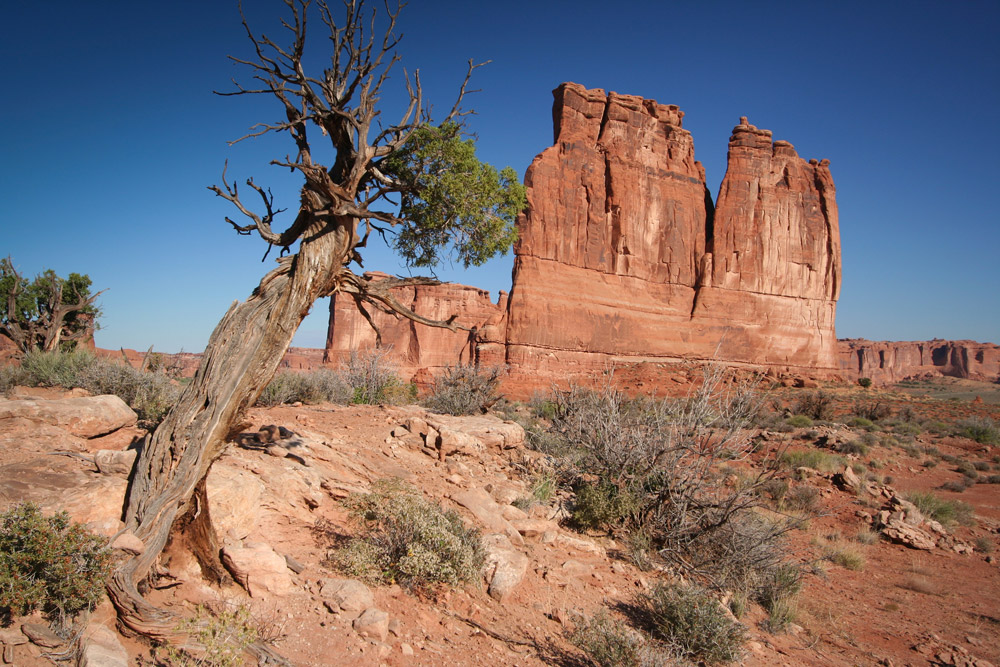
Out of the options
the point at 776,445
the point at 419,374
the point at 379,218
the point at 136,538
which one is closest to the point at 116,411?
the point at 136,538

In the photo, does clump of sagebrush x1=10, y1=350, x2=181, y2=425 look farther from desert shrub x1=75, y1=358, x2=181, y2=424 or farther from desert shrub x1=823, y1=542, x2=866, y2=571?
desert shrub x1=823, y1=542, x2=866, y2=571

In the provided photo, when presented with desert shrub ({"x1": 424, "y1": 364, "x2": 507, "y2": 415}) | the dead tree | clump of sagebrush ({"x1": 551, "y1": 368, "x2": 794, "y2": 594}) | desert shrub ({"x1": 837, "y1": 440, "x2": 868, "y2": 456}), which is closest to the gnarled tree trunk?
the dead tree

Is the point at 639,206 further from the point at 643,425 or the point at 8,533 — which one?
the point at 8,533

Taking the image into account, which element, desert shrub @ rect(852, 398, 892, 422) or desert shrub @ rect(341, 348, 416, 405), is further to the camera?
desert shrub @ rect(852, 398, 892, 422)

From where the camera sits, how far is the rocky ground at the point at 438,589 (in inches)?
136

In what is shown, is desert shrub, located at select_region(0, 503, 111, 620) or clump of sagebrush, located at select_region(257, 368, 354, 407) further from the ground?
clump of sagebrush, located at select_region(257, 368, 354, 407)

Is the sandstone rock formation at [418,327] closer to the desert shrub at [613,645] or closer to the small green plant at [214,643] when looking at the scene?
the desert shrub at [613,645]

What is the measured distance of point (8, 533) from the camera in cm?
292

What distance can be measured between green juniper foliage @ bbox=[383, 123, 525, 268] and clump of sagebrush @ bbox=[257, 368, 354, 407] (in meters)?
5.05

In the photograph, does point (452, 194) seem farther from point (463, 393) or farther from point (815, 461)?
point (815, 461)

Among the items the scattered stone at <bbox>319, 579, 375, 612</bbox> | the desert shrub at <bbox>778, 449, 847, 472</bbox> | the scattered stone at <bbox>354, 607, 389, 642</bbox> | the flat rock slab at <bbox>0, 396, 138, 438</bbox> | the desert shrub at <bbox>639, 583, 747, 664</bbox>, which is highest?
the flat rock slab at <bbox>0, 396, 138, 438</bbox>

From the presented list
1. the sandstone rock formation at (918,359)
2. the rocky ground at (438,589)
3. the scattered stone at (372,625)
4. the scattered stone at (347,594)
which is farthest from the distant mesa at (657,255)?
the sandstone rock formation at (918,359)

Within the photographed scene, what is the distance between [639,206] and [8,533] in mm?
42039

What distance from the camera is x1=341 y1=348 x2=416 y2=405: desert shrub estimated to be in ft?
42.1
